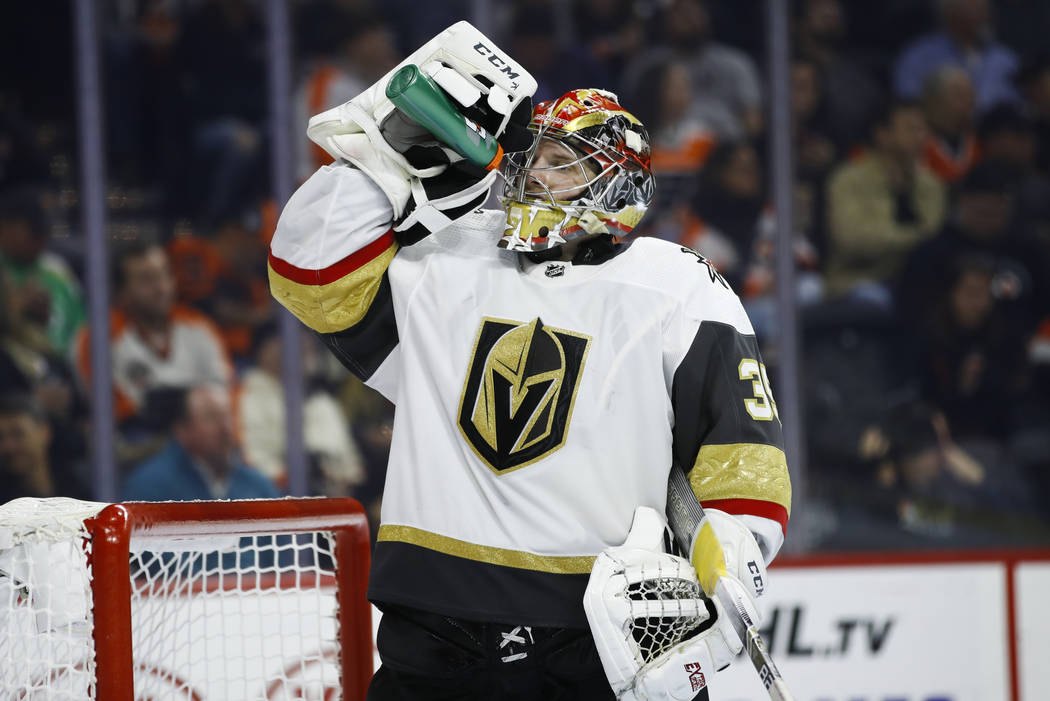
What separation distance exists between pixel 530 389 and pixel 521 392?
0.04ft

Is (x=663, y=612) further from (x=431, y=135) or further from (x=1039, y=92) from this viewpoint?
(x=1039, y=92)

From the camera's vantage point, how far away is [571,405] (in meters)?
1.51

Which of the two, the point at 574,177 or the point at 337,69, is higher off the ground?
the point at 574,177

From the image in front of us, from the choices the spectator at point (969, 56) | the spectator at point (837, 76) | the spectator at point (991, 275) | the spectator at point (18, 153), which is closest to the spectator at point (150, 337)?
the spectator at point (18, 153)

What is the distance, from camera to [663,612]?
141 cm

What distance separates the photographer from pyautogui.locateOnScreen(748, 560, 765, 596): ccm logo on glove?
1404 millimetres

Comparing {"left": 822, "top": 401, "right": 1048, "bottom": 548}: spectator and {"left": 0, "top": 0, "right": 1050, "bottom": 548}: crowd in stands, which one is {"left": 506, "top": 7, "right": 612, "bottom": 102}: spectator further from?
{"left": 822, "top": 401, "right": 1048, "bottom": 548}: spectator

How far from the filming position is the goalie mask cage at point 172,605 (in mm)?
1335

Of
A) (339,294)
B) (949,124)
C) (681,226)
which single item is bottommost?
(681,226)

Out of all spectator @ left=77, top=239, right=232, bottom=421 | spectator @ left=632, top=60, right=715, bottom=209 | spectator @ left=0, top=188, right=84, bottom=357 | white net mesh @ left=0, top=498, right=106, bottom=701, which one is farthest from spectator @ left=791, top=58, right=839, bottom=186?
white net mesh @ left=0, top=498, right=106, bottom=701

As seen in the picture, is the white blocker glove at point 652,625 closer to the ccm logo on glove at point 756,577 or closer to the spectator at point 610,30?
the ccm logo on glove at point 756,577

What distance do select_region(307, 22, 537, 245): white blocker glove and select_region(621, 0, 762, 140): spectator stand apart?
107 inches

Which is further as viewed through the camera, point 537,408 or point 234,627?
point 234,627

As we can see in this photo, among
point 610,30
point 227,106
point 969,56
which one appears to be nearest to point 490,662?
point 227,106
